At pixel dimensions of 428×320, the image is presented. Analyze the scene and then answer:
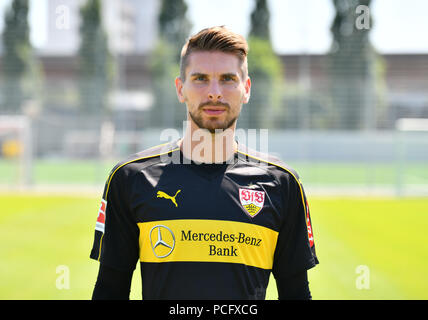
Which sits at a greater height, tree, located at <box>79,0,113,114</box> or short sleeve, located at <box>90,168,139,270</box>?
tree, located at <box>79,0,113,114</box>

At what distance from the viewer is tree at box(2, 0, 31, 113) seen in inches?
554

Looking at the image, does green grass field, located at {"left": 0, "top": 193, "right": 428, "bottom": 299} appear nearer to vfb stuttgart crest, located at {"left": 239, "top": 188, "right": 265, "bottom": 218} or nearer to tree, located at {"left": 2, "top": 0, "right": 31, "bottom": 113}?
vfb stuttgart crest, located at {"left": 239, "top": 188, "right": 265, "bottom": 218}

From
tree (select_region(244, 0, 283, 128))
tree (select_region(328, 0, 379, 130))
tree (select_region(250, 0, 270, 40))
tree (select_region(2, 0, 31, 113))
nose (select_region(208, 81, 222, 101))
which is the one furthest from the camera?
tree (select_region(250, 0, 270, 40))

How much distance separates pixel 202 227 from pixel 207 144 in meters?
0.28

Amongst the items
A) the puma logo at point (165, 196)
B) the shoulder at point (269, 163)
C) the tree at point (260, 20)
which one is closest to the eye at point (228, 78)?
the shoulder at point (269, 163)

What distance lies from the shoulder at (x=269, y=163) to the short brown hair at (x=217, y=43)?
0.30m

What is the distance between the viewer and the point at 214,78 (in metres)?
1.39

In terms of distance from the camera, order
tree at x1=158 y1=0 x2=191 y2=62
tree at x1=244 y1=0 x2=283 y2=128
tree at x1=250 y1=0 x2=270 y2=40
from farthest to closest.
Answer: tree at x1=250 y1=0 x2=270 y2=40
tree at x1=158 y1=0 x2=191 y2=62
tree at x1=244 y1=0 x2=283 y2=128

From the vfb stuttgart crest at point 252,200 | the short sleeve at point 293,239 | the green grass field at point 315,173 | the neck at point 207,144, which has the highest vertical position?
the neck at point 207,144

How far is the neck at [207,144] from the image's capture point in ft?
4.80

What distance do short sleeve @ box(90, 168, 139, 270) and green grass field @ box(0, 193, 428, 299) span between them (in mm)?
2140

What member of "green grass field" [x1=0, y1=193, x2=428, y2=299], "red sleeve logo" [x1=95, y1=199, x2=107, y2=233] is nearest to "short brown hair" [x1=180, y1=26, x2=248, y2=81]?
"red sleeve logo" [x1=95, y1=199, x2=107, y2=233]

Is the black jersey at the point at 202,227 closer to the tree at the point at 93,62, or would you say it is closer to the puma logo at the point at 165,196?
the puma logo at the point at 165,196
